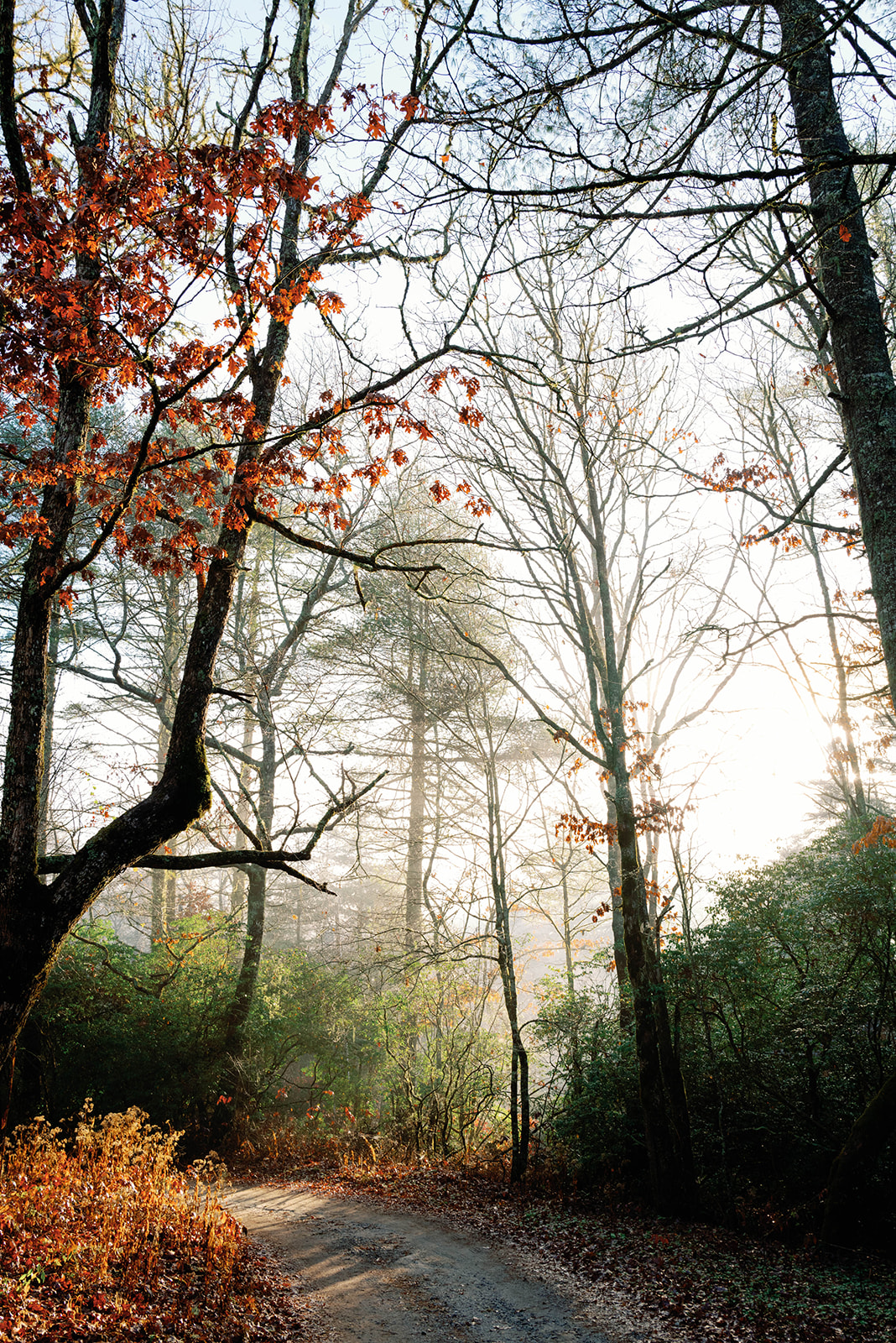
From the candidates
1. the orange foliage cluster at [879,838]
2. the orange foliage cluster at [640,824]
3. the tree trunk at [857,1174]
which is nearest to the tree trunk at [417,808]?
Answer: the orange foliage cluster at [640,824]

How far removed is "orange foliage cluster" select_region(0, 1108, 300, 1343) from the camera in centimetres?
371

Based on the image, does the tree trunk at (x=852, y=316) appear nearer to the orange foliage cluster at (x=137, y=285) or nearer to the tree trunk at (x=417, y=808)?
the orange foliage cluster at (x=137, y=285)

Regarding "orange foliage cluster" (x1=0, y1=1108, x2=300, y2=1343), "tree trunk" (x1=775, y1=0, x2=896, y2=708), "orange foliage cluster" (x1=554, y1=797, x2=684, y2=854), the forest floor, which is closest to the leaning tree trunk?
"tree trunk" (x1=775, y1=0, x2=896, y2=708)

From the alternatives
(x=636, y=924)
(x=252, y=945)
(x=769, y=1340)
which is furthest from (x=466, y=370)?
(x=252, y=945)

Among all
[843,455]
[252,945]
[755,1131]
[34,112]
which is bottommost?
[755,1131]

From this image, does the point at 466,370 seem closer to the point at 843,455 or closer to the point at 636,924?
the point at 843,455

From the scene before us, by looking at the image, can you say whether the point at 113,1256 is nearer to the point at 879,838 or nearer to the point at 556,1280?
the point at 556,1280

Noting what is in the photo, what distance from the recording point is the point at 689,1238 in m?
6.09

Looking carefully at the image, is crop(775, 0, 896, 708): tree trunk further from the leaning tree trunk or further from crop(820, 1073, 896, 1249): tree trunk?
crop(820, 1073, 896, 1249): tree trunk

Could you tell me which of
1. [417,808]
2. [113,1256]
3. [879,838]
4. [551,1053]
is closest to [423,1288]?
[113,1256]

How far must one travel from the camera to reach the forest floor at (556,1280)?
4.61m

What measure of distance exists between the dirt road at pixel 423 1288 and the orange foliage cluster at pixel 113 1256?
0.67 m

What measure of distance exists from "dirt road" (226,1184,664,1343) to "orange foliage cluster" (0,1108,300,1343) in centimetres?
67

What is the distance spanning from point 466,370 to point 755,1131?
801 cm
